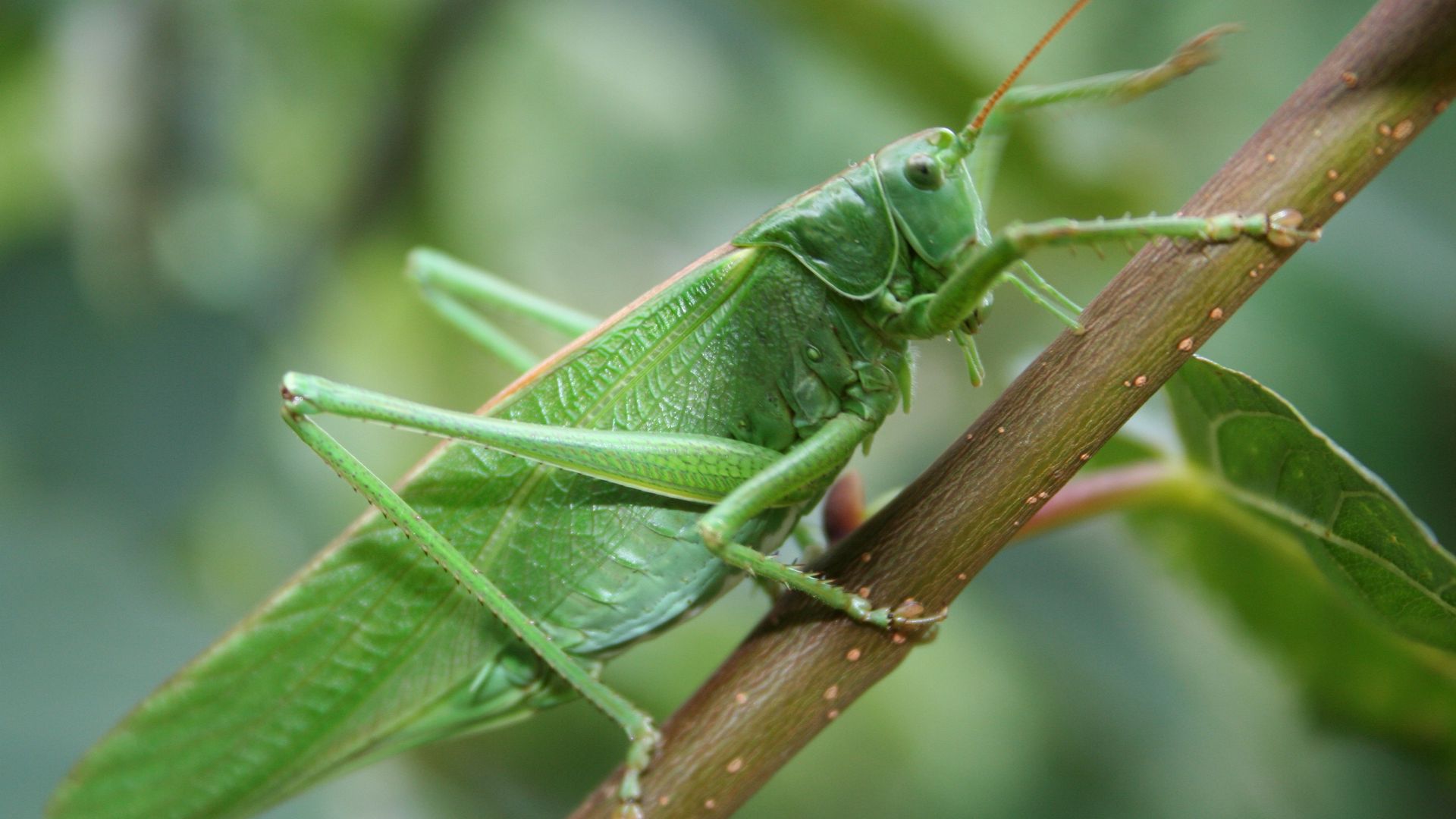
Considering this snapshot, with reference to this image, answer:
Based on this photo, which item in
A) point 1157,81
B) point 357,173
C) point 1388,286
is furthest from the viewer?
point 357,173

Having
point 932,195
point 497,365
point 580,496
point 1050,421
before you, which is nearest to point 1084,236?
point 1050,421

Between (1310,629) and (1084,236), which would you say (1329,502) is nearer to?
(1084,236)

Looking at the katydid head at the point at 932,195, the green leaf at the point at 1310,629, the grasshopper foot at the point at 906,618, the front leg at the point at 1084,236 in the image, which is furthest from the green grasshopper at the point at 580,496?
the green leaf at the point at 1310,629

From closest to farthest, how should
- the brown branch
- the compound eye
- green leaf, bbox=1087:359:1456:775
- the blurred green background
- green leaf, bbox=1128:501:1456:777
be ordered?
the brown branch
green leaf, bbox=1087:359:1456:775
the compound eye
green leaf, bbox=1128:501:1456:777
the blurred green background

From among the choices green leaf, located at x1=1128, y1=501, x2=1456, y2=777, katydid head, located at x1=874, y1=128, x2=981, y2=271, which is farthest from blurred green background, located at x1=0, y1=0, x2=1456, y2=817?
katydid head, located at x1=874, y1=128, x2=981, y2=271

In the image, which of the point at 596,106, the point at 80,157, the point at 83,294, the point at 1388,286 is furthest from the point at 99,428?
the point at 1388,286

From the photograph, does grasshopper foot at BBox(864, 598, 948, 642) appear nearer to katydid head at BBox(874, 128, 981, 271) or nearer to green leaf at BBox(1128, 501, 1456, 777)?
katydid head at BBox(874, 128, 981, 271)

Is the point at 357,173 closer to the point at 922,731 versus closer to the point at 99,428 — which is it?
the point at 99,428
